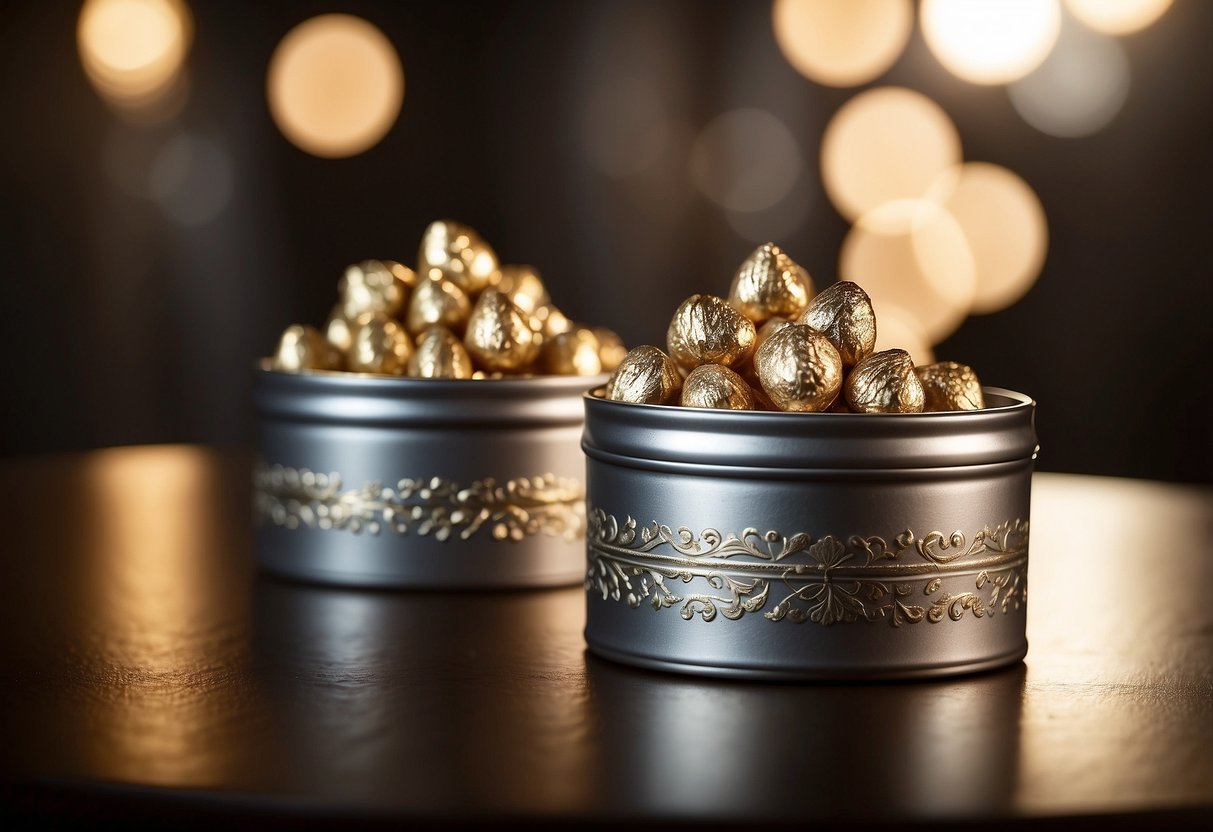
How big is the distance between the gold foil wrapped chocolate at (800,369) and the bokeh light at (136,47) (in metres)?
3.07

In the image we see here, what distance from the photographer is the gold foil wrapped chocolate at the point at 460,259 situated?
1.34 m

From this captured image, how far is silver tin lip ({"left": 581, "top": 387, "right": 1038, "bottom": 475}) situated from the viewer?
919 millimetres

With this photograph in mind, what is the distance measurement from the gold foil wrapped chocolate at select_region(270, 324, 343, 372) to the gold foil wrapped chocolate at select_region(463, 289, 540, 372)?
0.13 metres

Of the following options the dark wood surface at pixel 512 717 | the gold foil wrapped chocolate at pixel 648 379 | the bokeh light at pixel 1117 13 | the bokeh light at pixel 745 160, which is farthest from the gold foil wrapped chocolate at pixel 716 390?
the bokeh light at pixel 745 160

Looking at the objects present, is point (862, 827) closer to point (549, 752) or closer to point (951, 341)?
point (549, 752)

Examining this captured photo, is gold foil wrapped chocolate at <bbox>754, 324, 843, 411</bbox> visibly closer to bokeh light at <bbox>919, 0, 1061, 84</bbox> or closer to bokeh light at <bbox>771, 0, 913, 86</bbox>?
bokeh light at <bbox>919, 0, 1061, 84</bbox>

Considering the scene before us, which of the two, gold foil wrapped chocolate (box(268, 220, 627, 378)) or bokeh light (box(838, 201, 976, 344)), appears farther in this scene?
bokeh light (box(838, 201, 976, 344))

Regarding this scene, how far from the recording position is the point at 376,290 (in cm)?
133

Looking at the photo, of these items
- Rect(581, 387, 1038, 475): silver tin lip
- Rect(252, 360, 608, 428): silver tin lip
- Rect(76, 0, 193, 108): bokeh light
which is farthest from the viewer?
Rect(76, 0, 193, 108): bokeh light

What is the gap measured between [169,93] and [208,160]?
189 mm

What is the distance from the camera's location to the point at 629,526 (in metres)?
0.99

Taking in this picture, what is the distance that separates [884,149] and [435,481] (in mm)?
3191

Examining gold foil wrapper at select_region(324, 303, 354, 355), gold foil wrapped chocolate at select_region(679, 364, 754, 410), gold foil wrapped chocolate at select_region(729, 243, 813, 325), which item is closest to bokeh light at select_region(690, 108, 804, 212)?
gold foil wrapper at select_region(324, 303, 354, 355)

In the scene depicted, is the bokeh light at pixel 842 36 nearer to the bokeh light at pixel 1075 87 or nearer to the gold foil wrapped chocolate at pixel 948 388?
the bokeh light at pixel 1075 87
